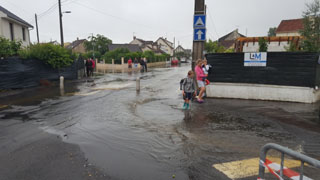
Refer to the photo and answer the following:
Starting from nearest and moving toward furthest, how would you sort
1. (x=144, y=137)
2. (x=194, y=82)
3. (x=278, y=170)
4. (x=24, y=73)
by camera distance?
(x=278, y=170) → (x=144, y=137) → (x=194, y=82) → (x=24, y=73)

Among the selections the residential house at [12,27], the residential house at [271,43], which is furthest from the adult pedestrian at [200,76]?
the residential house at [12,27]

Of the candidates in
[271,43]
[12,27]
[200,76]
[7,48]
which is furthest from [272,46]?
[12,27]

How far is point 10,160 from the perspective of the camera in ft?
14.8

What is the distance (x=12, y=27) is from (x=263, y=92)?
28525 millimetres

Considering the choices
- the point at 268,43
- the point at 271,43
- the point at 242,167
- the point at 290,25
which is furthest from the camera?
the point at 290,25

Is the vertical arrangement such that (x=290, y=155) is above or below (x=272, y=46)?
below

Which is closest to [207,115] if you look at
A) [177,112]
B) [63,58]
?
[177,112]

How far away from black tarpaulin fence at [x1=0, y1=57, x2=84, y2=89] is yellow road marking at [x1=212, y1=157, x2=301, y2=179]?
14.2 m

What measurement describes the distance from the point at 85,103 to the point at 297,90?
849 cm

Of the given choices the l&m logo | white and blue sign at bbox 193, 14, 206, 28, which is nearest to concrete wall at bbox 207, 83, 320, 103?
the l&m logo

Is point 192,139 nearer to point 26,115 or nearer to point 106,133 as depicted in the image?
point 106,133

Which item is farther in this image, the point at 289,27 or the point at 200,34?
the point at 289,27

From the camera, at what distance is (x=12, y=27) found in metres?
26.9

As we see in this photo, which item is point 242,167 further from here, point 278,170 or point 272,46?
point 272,46
